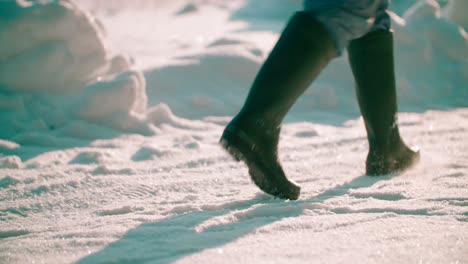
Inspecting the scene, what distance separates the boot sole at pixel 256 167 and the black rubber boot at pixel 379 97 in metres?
0.44

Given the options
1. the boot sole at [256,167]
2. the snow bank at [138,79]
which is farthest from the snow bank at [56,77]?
the boot sole at [256,167]

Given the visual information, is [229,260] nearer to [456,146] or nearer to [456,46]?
[456,146]

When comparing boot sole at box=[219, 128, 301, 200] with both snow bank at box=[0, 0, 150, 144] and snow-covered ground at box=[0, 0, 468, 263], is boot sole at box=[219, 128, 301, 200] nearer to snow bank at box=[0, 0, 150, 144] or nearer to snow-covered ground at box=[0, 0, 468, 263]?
snow-covered ground at box=[0, 0, 468, 263]

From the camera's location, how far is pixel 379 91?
177 cm

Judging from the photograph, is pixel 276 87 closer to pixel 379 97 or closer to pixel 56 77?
pixel 379 97

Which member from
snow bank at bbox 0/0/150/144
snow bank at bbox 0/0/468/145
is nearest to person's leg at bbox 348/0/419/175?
snow bank at bbox 0/0/468/145

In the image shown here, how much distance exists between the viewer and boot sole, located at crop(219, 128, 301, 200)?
58.7 inches

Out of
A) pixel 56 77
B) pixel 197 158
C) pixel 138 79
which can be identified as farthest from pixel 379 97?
pixel 56 77

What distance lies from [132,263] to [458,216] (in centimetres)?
89

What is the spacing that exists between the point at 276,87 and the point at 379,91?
49 centimetres

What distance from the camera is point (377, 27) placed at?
1.76 meters

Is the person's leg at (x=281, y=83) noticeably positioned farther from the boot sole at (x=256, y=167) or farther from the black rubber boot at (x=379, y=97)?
the black rubber boot at (x=379, y=97)

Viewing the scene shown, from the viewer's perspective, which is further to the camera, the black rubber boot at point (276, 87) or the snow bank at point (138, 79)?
the snow bank at point (138, 79)

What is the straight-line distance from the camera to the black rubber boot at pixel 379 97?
69.2 inches
